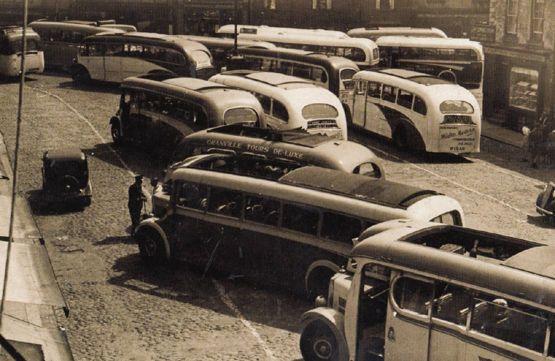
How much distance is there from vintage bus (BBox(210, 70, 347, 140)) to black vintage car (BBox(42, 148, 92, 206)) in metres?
7.81

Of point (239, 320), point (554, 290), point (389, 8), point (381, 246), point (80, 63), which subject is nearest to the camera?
point (554, 290)

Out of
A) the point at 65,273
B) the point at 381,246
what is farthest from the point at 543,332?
the point at 65,273

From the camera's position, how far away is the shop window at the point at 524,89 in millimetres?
36594

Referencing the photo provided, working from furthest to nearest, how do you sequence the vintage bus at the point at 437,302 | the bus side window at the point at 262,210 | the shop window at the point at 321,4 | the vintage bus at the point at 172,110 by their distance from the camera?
the shop window at the point at 321,4
the vintage bus at the point at 172,110
the bus side window at the point at 262,210
the vintage bus at the point at 437,302

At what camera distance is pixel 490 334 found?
1103cm

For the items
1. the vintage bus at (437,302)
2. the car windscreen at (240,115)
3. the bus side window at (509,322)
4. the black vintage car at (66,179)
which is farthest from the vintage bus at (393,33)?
the bus side window at (509,322)

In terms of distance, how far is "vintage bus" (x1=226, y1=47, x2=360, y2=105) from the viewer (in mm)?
35281

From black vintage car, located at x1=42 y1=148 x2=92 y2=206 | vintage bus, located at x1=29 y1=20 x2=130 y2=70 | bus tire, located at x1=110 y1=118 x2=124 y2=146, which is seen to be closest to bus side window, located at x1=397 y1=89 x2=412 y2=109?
bus tire, located at x1=110 y1=118 x2=124 y2=146

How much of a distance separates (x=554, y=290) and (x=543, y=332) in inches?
20.2

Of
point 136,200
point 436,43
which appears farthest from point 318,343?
point 436,43

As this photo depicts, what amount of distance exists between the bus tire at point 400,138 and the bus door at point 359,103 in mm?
2380

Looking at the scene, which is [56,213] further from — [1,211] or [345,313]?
[345,313]

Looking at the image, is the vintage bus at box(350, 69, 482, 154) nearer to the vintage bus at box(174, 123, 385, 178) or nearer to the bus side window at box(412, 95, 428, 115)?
the bus side window at box(412, 95, 428, 115)

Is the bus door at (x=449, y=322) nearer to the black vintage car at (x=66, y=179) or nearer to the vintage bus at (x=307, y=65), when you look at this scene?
the black vintage car at (x=66, y=179)
